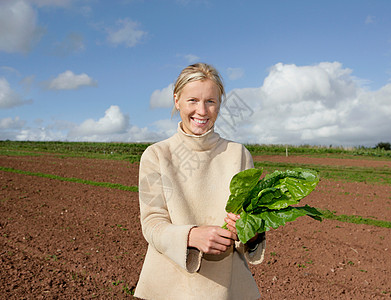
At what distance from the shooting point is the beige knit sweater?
5.10 feet

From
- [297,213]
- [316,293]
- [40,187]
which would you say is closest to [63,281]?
[316,293]

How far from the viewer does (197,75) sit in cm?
159

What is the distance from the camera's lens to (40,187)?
10.5m

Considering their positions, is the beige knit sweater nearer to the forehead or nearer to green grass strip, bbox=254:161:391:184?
the forehead

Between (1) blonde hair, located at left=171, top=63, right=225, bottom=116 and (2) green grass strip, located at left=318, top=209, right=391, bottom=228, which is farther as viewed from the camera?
(2) green grass strip, located at left=318, top=209, right=391, bottom=228

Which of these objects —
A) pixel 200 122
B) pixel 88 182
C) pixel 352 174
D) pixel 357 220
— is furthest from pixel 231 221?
pixel 352 174

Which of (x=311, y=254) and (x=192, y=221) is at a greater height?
(x=192, y=221)

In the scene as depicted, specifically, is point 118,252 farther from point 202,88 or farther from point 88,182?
point 88,182

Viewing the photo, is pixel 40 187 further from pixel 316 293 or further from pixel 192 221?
pixel 192 221

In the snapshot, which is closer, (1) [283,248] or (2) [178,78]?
(2) [178,78]

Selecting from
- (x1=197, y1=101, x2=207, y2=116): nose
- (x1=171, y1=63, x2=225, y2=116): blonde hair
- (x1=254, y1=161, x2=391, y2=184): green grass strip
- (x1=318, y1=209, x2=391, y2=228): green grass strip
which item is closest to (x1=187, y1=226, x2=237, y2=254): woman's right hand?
(x1=197, y1=101, x2=207, y2=116): nose

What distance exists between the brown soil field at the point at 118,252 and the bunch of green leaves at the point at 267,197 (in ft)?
10.7

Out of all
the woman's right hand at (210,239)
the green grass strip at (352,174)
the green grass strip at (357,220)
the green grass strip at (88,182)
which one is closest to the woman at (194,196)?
the woman's right hand at (210,239)

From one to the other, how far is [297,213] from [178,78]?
906mm
